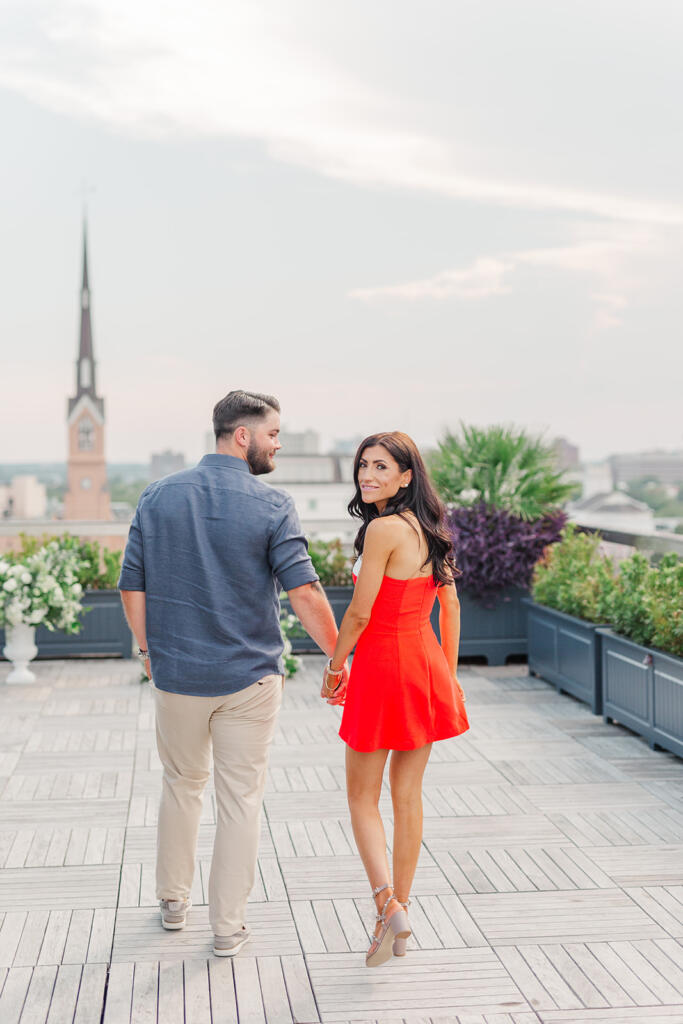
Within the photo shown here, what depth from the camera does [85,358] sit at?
43.5m

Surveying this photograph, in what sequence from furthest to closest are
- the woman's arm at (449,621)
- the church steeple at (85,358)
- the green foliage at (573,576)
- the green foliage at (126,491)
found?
the church steeple at (85,358) → the green foliage at (126,491) → the green foliage at (573,576) → the woman's arm at (449,621)

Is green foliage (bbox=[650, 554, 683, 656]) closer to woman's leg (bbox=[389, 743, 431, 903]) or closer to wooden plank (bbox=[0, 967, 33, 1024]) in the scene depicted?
woman's leg (bbox=[389, 743, 431, 903])

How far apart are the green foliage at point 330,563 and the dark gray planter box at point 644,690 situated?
2.53 metres

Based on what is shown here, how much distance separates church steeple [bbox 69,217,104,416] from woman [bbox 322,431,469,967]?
40394 mm

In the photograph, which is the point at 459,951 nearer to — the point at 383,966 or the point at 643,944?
the point at 383,966

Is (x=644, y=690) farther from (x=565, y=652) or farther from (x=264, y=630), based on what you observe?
(x=264, y=630)

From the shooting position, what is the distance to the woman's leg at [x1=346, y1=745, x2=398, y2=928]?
8.76 feet

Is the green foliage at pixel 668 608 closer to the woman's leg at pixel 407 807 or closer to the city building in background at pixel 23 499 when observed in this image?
the woman's leg at pixel 407 807

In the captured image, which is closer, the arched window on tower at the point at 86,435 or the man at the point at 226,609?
the man at the point at 226,609

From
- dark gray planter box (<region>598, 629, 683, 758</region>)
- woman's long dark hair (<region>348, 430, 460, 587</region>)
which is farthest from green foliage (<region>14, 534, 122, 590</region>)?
woman's long dark hair (<region>348, 430, 460, 587</region>)

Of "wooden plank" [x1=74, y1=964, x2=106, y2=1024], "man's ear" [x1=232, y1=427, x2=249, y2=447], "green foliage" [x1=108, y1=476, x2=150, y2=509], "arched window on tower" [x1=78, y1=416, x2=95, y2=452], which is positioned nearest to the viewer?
"wooden plank" [x1=74, y1=964, x2=106, y2=1024]

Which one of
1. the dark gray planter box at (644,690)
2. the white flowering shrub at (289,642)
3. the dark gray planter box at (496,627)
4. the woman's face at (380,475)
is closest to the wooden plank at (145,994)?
the woman's face at (380,475)

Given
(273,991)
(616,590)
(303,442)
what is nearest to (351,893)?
(273,991)

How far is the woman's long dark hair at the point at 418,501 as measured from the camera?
8.74 feet
